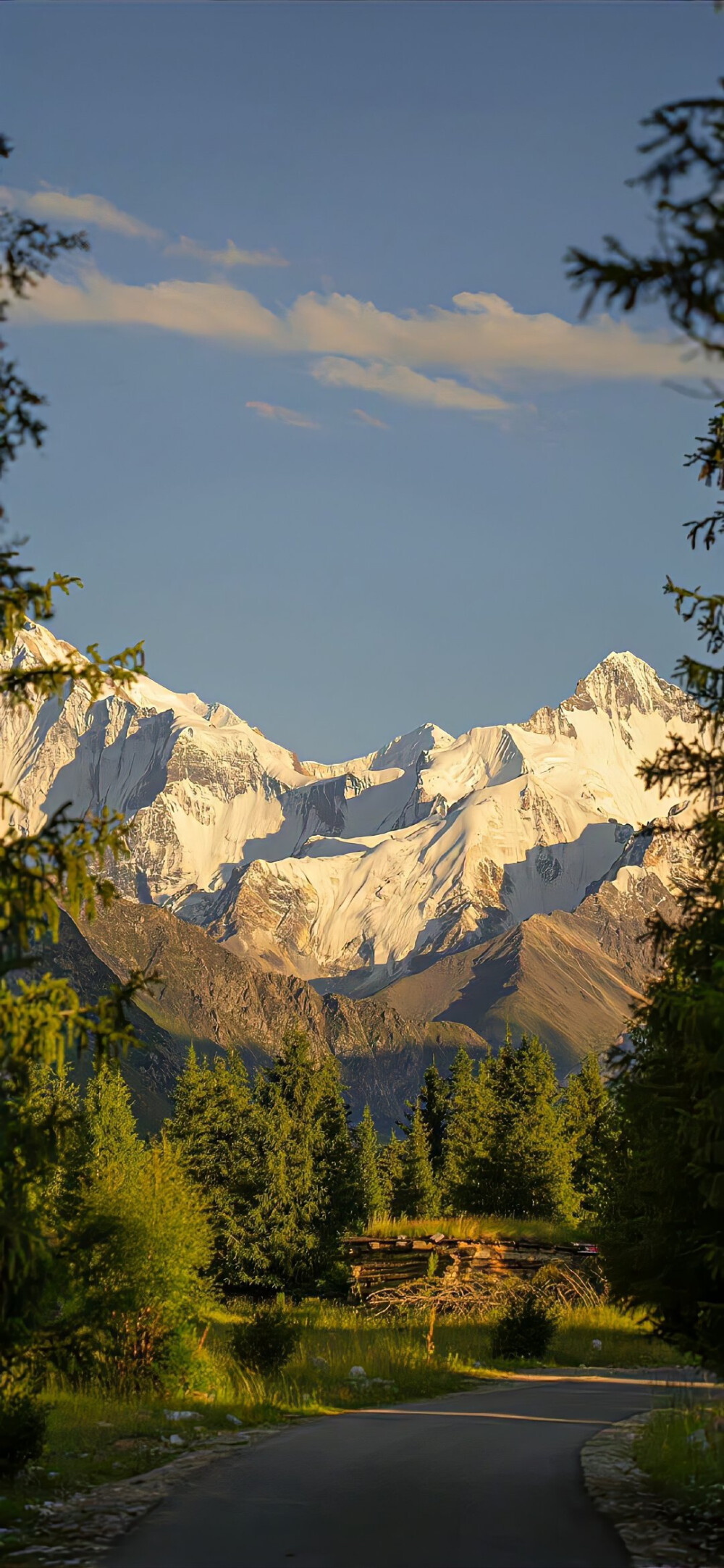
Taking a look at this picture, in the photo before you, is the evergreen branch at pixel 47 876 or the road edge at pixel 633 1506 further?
the evergreen branch at pixel 47 876

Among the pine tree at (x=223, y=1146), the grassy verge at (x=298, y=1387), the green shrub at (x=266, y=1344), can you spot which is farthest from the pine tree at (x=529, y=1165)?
the green shrub at (x=266, y=1344)

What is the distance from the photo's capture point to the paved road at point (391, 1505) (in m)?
9.97

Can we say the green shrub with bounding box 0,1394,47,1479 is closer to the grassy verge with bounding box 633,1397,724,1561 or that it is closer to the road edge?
the road edge

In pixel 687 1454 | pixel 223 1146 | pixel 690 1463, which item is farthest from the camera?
pixel 223 1146

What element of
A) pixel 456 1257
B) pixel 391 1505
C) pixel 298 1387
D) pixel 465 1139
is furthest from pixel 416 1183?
pixel 391 1505

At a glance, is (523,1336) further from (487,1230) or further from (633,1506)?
(633,1506)

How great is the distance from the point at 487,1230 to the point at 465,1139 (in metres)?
49.7

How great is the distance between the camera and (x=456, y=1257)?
4059cm

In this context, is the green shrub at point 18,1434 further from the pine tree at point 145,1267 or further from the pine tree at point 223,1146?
the pine tree at point 223,1146

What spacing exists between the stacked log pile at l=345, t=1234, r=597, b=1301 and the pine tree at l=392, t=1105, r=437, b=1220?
47.5 meters

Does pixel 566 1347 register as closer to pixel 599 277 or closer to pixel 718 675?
pixel 718 675

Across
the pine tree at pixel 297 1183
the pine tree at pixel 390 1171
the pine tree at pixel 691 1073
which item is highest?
the pine tree at pixel 691 1073

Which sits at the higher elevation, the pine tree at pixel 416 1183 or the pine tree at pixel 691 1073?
the pine tree at pixel 691 1073

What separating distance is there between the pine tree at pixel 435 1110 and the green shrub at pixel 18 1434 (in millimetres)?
82404
